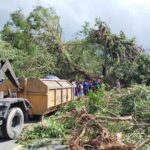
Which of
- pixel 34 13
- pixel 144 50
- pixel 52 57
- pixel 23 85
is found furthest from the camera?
pixel 34 13

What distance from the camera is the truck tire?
12.9 m

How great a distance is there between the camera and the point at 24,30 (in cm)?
4066

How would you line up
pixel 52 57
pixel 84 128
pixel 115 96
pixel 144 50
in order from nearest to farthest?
1. pixel 84 128
2. pixel 115 96
3. pixel 52 57
4. pixel 144 50

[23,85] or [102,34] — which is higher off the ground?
[102,34]

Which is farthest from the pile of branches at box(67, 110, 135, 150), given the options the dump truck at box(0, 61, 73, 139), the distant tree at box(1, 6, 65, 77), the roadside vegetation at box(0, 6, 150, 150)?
the distant tree at box(1, 6, 65, 77)

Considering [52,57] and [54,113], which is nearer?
[54,113]

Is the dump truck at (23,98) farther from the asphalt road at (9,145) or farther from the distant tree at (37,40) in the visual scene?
the distant tree at (37,40)

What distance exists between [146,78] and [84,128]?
23.9 meters

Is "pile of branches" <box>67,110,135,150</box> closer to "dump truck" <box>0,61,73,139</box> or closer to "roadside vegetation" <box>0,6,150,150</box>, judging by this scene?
"dump truck" <box>0,61,73,139</box>

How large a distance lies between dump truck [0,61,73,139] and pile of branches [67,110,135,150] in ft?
7.12

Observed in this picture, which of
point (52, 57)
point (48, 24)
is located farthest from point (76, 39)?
point (52, 57)

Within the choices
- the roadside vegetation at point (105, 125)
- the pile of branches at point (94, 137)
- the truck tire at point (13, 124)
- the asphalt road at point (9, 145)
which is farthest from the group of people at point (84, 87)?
the pile of branches at point (94, 137)

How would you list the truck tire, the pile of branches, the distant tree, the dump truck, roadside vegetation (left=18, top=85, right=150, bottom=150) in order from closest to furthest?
the pile of branches
roadside vegetation (left=18, top=85, right=150, bottom=150)
the truck tire
the dump truck
the distant tree

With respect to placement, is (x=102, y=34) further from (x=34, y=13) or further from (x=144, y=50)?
(x=34, y=13)
